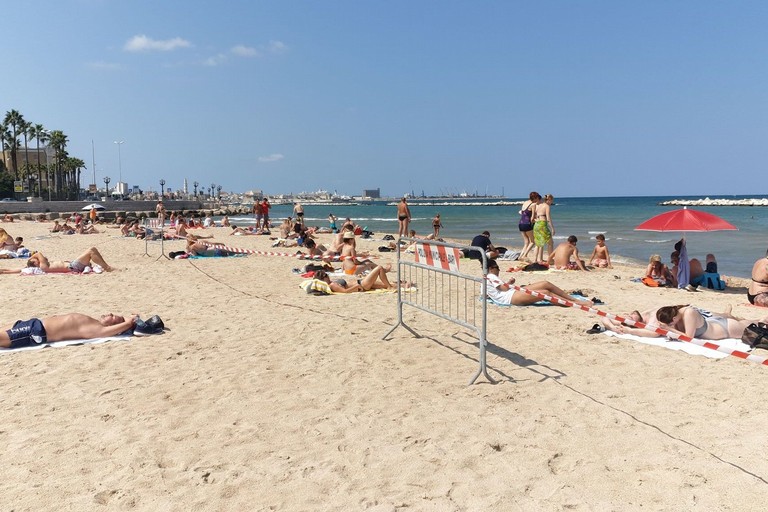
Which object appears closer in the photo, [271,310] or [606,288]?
[271,310]

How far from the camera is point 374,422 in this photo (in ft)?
13.7

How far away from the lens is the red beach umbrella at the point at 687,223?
33.3 ft

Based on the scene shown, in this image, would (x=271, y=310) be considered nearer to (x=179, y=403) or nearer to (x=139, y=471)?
(x=179, y=403)

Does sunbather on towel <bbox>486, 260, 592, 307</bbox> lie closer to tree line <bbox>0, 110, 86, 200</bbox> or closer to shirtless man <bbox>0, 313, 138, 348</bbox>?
shirtless man <bbox>0, 313, 138, 348</bbox>

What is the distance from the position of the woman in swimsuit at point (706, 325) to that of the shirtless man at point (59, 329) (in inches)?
256

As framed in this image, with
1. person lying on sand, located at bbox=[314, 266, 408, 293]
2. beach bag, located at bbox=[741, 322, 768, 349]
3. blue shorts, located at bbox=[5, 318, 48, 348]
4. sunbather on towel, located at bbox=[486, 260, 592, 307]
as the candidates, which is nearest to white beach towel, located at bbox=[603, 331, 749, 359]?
beach bag, located at bbox=[741, 322, 768, 349]

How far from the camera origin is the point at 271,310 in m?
8.41

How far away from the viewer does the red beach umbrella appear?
1016cm

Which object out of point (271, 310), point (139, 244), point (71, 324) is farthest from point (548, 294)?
point (139, 244)

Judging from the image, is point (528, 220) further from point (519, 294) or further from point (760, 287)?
point (519, 294)

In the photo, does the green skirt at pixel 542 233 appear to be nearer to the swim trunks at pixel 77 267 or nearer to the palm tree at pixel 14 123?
the swim trunks at pixel 77 267

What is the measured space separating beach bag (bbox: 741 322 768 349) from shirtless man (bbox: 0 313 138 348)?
7031mm

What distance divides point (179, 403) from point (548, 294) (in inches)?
231

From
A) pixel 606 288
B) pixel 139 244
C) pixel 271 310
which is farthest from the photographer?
pixel 139 244
